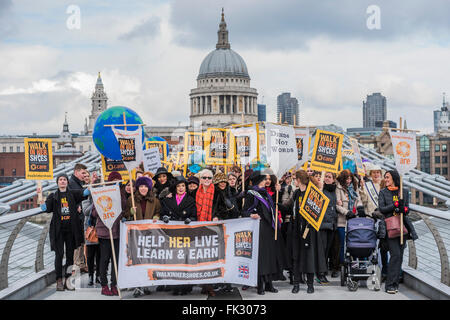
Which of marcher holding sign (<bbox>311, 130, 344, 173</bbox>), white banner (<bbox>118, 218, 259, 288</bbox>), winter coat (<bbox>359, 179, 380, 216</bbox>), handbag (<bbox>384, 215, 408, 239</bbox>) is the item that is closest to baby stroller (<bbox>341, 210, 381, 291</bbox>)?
handbag (<bbox>384, 215, 408, 239</bbox>)

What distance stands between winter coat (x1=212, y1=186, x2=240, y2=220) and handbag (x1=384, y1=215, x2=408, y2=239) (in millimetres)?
1954

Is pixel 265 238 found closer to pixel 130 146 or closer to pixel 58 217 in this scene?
pixel 130 146

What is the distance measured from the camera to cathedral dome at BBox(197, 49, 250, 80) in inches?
5418

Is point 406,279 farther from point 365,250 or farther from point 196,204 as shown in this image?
point 196,204

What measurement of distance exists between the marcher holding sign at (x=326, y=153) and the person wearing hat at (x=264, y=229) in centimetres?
232

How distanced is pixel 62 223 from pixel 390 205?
4231 mm

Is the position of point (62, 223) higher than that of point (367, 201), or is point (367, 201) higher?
point (367, 201)

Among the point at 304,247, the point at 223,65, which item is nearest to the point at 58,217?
the point at 304,247

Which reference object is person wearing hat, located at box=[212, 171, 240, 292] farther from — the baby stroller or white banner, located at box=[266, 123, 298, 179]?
white banner, located at box=[266, 123, 298, 179]

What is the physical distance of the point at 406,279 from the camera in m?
10.3

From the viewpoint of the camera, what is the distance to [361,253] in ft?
32.6

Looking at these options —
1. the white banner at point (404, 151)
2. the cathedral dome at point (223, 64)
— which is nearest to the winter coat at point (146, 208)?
the white banner at point (404, 151)
